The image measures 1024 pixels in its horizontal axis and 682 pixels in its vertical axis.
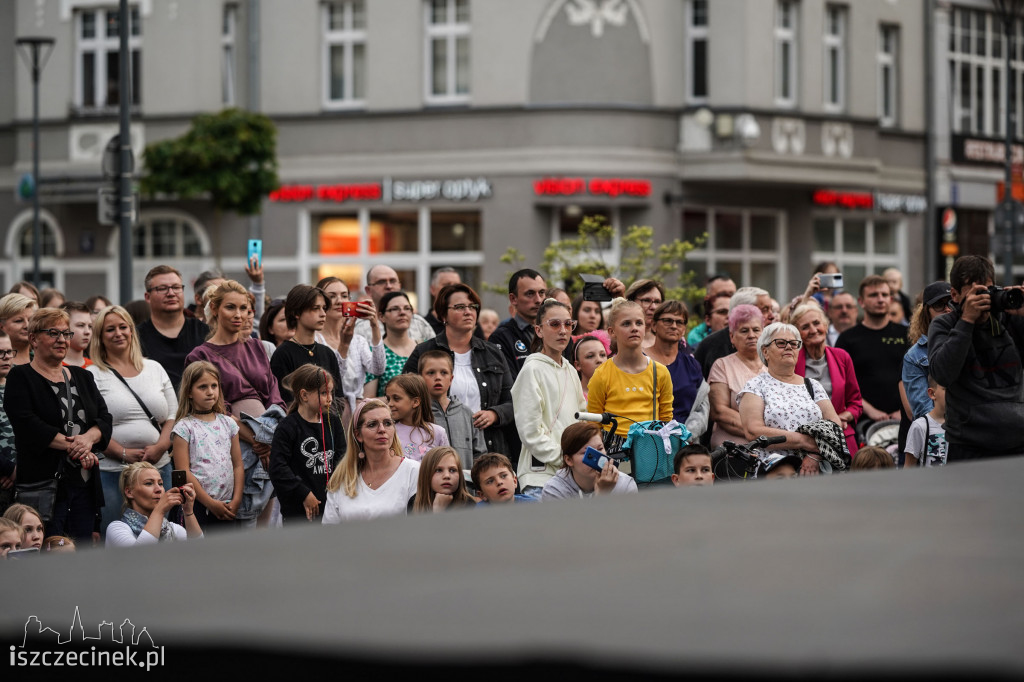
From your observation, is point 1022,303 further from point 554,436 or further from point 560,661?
point 560,661

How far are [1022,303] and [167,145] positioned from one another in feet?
62.6

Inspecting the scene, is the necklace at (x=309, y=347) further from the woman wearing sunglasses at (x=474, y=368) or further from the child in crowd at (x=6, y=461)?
the child in crowd at (x=6, y=461)

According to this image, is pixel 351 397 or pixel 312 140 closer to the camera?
pixel 351 397

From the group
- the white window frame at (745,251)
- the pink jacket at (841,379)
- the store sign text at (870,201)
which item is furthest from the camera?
the store sign text at (870,201)

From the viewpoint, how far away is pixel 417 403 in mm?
7426

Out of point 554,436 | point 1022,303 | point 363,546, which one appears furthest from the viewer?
point 554,436

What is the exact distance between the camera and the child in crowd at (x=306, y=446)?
724cm

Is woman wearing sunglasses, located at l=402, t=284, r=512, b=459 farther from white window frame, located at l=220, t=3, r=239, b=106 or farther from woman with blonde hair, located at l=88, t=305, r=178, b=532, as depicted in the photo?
white window frame, located at l=220, t=3, r=239, b=106

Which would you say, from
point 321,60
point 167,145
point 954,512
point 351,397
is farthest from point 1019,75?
point 954,512

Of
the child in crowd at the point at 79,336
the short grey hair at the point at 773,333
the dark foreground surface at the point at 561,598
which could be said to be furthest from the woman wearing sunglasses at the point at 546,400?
the dark foreground surface at the point at 561,598

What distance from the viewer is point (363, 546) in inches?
25.6

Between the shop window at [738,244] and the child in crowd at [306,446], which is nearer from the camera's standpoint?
the child in crowd at [306,446]

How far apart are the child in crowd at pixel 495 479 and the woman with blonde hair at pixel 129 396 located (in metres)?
1.77

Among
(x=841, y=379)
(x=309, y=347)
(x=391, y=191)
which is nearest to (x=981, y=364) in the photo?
(x=841, y=379)
